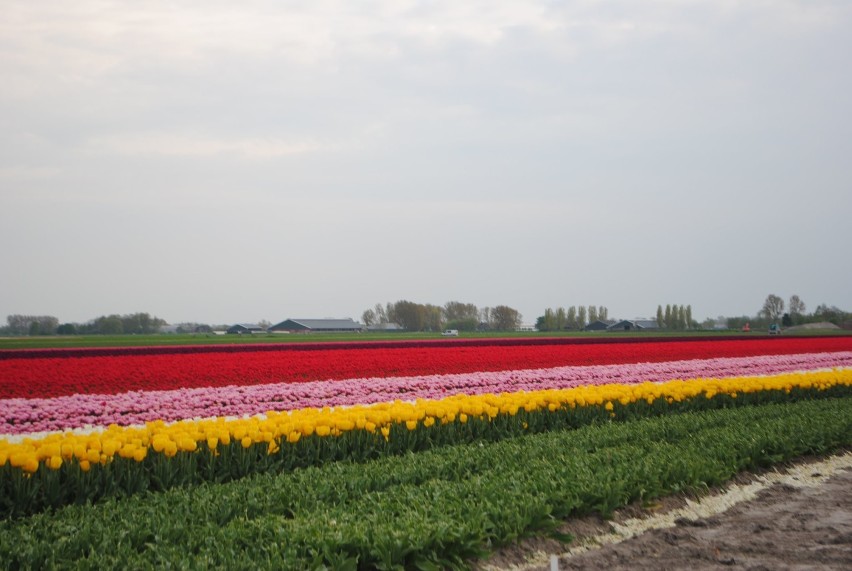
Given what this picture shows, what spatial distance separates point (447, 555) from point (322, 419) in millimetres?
3959

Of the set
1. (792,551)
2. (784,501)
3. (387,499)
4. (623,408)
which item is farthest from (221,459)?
(623,408)

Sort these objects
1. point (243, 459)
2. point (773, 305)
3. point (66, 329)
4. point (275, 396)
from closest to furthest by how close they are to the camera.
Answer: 1. point (243, 459)
2. point (275, 396)
3. point (66, 329)
4. point (773, 305)

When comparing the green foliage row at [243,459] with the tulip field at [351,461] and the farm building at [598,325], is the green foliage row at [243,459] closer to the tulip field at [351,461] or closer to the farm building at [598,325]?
the tulip field at [351,461]

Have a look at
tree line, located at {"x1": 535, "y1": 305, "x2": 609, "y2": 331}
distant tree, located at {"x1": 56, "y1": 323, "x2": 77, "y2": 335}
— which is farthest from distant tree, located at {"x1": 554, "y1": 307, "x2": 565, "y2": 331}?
distant tree, located at {"x1": 56, "y1": 323, "x2": 77, "y2": 335}

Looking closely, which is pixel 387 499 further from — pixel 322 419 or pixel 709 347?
pixel 709 347

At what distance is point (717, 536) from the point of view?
749 cm

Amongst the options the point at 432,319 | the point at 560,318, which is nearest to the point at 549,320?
the point at 560,318

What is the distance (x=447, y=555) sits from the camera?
20.5 ft

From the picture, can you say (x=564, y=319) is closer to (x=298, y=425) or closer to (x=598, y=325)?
(x=598, y=325)

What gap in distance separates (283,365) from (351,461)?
13.7 meters

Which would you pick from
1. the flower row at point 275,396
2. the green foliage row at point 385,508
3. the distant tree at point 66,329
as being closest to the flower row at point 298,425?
the green foliage row at point 385,508

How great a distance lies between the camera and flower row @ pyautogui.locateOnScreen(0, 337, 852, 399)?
18.5 m

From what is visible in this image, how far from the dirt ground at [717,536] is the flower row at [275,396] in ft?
27.9

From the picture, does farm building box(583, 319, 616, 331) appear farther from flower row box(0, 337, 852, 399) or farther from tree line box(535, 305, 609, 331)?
flower row box(0, 337, 852, 399)
